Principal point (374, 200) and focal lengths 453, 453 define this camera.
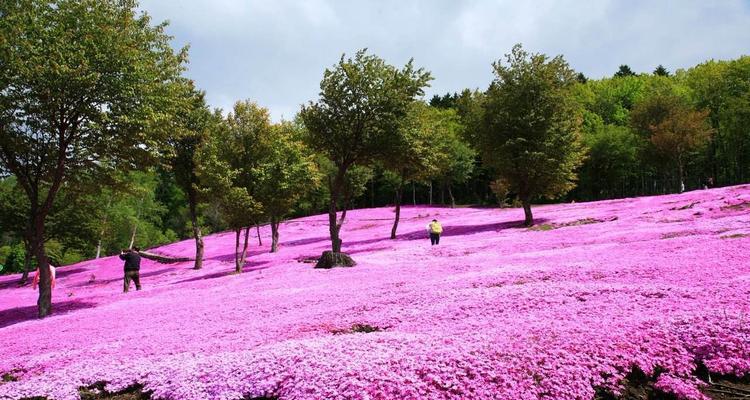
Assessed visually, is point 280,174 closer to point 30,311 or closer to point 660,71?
point 30,311

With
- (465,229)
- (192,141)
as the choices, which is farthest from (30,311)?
(465,229)

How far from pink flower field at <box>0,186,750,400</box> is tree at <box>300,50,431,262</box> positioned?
1127 centimetres

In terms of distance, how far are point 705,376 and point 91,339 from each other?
14.1m

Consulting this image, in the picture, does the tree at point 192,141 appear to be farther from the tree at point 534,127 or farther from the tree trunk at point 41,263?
the tree at point 534,127

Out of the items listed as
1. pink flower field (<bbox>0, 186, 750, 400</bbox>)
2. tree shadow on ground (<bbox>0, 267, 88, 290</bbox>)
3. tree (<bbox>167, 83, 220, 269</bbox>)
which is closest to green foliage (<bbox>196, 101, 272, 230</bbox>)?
tree (<bbox>167, 83, 220, 269</bbox>)

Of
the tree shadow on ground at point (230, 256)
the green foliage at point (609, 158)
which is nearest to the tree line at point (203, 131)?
the tree shadow on ground at point (230, 256)

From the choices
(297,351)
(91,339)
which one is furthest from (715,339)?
(91,339)

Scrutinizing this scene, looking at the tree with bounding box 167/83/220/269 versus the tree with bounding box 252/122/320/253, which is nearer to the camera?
the tree with bounding box 252/122/320/253

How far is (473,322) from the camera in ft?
30.1

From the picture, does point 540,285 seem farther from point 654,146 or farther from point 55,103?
point 654,146

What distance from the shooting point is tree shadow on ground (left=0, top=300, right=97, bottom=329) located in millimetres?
19172

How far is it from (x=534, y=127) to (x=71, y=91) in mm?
30285

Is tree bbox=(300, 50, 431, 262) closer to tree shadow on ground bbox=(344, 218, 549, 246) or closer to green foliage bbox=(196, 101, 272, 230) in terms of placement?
green foliage bbox=(196, 101, 272, 230)

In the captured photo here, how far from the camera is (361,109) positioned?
29.1 metres
